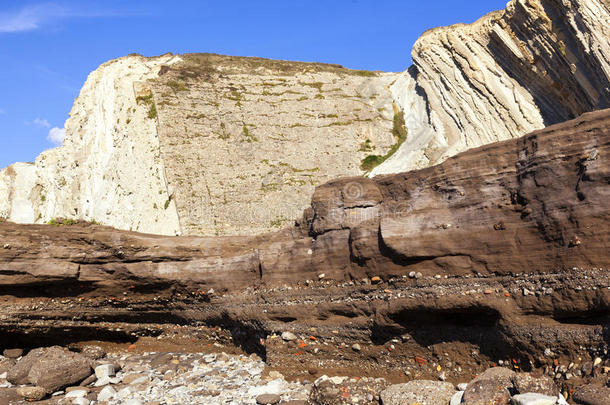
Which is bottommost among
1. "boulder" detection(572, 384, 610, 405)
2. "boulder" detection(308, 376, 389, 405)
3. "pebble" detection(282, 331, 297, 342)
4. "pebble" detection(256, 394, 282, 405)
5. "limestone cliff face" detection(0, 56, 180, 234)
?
"pebble" detection(256, 394, 282, 405)

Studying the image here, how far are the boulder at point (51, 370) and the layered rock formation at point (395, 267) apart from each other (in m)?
1.16

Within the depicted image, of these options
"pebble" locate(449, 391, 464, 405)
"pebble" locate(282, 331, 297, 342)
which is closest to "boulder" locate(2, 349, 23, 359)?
"pebble" locate(282, 331, 297, 342)

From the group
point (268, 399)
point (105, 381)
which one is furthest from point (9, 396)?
point (268, 399)

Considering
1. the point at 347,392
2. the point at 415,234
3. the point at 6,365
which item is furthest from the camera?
the point at 6,365

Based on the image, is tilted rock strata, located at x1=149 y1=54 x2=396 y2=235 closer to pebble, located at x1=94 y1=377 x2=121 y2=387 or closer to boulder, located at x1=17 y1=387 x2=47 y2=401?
pebble, located at x1=94 y1=377 x2=121 y2=387

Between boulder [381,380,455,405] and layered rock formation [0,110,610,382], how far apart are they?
82 cm

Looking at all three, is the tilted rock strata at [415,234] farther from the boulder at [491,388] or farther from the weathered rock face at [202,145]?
the weathered rock face at [202,145]

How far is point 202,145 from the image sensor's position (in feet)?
97.1

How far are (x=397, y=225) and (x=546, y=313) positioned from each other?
101 inches

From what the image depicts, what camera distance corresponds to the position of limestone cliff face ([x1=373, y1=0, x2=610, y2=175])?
52.1ft

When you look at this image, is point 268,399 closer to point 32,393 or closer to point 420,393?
point 420,393

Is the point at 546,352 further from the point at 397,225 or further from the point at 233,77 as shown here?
the point at 233,77

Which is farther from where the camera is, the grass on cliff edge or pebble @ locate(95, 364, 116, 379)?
the grass on cliff edge

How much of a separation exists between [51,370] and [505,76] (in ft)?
71.1
